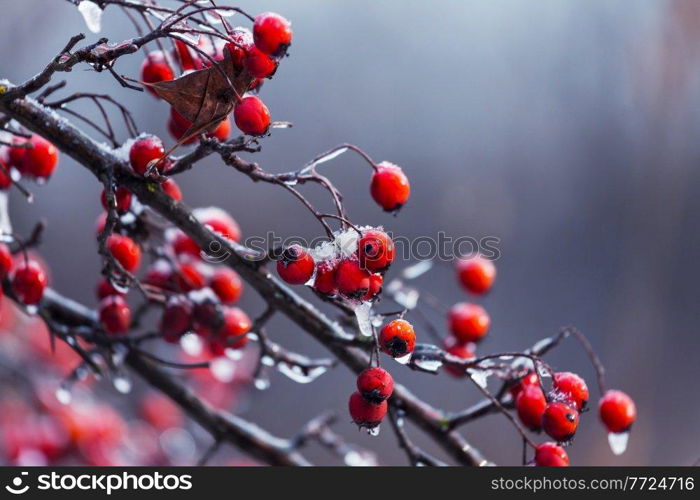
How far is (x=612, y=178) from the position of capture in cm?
427

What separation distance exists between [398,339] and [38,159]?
808 mm

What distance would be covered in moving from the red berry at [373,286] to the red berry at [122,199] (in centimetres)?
46

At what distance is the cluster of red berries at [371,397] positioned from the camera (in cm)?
108

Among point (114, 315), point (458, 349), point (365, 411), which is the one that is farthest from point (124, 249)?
point (458, 349)

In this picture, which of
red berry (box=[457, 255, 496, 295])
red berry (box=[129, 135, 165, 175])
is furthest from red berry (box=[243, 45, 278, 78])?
red berry (box=[457, 255, 496, 295])

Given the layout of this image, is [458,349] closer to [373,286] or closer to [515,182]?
[373,286]

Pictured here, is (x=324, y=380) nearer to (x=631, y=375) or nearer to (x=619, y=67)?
(x=631, y=375)

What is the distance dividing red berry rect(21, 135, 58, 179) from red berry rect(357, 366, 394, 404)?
2.52 ft

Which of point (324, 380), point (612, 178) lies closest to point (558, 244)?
point (612, 178)

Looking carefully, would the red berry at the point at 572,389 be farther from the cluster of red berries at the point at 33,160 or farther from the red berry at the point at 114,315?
the cluster of red berries at the point at 33,160

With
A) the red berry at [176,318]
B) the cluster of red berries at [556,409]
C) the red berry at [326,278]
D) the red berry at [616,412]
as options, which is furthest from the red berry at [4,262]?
the red berry at [616,412]

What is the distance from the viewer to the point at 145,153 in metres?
1.10

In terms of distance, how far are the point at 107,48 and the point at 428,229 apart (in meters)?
3.20

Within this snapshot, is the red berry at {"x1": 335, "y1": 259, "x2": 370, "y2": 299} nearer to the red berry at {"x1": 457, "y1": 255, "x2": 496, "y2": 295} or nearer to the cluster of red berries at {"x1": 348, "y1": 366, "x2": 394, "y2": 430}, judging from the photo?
the cluster of red berries at {"x1": 348, "y1": 366, "x2": 394, "y2": 430}
